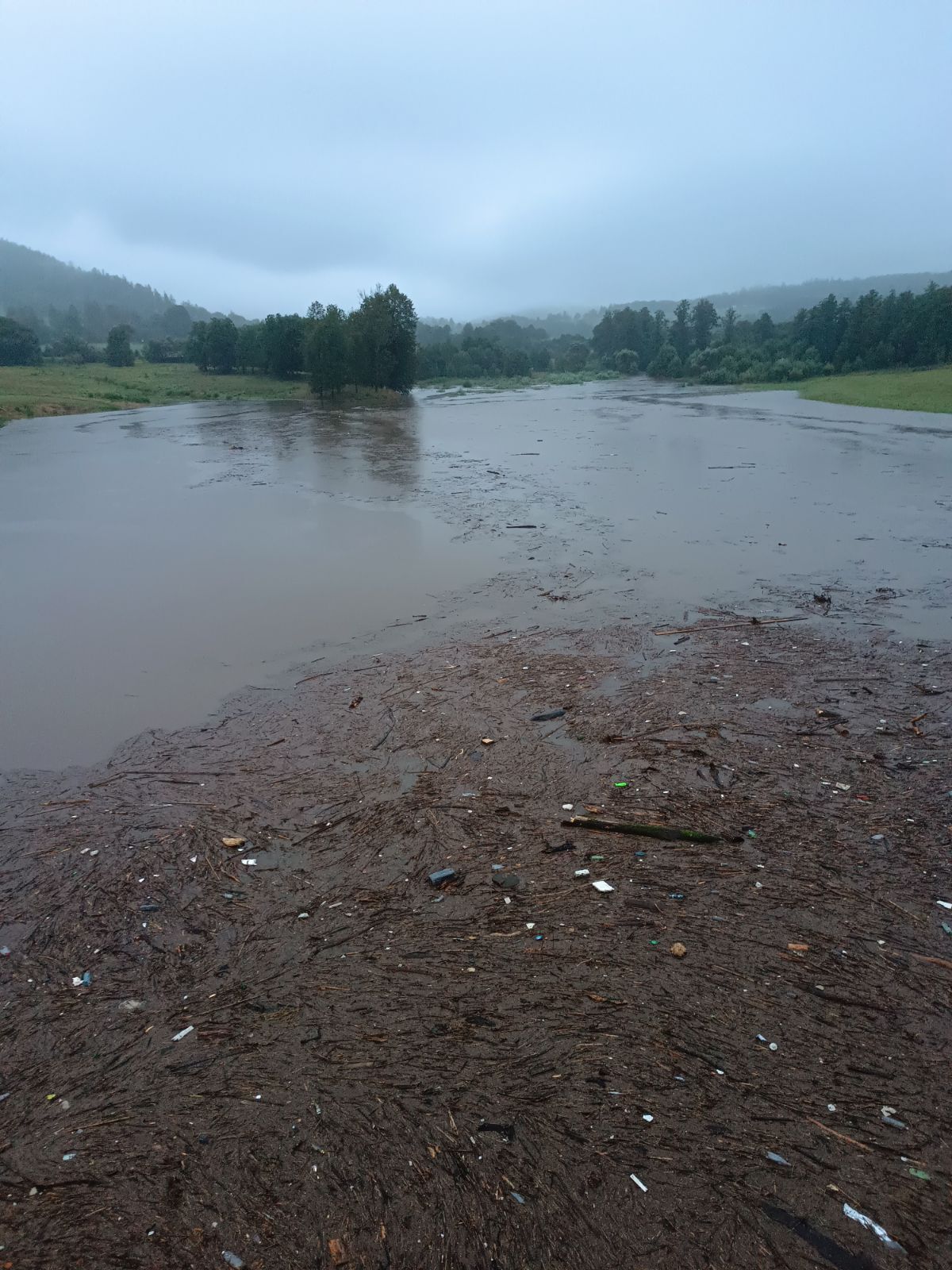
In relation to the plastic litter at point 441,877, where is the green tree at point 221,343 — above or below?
above

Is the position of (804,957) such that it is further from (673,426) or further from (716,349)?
(716,349)

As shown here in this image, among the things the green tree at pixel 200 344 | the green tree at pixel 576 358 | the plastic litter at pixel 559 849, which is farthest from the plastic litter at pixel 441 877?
the green tree at pixel 576 358

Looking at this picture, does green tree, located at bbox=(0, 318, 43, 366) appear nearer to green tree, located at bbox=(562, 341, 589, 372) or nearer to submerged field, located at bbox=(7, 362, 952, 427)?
submerged field, located at bbox=(7, 362, 952, 427)

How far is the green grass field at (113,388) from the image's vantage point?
128ft

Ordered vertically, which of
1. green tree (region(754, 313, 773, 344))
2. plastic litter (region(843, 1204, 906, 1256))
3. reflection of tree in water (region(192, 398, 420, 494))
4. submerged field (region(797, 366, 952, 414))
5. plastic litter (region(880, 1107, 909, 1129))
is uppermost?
green tree (region(754, 313, 773, 344))

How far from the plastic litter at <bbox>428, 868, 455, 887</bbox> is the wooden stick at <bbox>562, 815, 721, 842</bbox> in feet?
2.70

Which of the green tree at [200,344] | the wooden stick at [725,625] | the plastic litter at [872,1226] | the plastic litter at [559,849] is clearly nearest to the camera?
the plastic litter at [872,1226]

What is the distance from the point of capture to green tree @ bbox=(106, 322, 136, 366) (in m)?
71.2

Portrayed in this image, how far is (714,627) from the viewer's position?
7668mm

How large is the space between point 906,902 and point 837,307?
82867 mm

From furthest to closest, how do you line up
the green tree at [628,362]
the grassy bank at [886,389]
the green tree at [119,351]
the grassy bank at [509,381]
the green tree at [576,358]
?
the green tree at [576,358], the green tree at [628,362], the green tree at [119,351], the grassy bank at [509,381], the grassy bank at [886,389]

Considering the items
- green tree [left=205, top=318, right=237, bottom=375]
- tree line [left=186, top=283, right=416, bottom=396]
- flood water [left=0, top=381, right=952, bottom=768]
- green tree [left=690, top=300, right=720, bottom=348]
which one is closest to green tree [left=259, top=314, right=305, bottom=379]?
tree line [left=186, top=283, right=416, bottom=396]

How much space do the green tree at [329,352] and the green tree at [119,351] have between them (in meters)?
34.9

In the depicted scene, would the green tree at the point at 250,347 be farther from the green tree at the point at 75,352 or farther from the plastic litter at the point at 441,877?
the plastic litter at the point at 441,877
